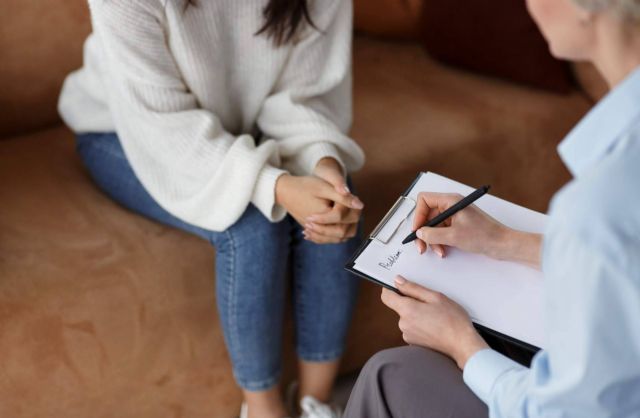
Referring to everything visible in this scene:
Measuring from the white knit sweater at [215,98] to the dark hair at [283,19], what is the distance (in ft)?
0.04

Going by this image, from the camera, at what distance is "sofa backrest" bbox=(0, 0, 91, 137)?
4.34ft

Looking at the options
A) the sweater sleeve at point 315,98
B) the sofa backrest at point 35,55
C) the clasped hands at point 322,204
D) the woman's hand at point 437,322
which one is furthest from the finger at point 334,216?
the sofa backrest at point 35,55

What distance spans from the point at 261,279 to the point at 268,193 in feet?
0.42

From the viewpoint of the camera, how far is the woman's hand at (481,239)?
35.8 inches

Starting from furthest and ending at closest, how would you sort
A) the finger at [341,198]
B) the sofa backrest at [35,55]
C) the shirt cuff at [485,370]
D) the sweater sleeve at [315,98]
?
the sofa backrest at [35,55], the sweater sleeve at [315,98], the finger at [341,198], the shirt cuff at [485,370]

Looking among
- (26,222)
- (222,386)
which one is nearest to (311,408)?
(222,386)

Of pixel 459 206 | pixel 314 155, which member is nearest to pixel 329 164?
pixel 314 155

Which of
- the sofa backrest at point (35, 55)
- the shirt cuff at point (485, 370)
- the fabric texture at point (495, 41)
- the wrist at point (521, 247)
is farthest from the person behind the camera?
the fabric texture at point (495, 41)

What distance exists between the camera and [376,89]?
155 centimetres

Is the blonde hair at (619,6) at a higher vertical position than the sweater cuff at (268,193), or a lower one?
higher

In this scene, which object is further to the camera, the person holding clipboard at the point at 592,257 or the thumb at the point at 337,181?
the thumb at the point at 337,181

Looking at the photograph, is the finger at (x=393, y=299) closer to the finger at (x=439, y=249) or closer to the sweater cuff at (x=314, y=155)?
the finger at (x=439, y=249)

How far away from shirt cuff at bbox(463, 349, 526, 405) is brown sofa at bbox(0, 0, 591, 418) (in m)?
0.46

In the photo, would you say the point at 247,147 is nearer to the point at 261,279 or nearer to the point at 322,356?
the point at 261,279
